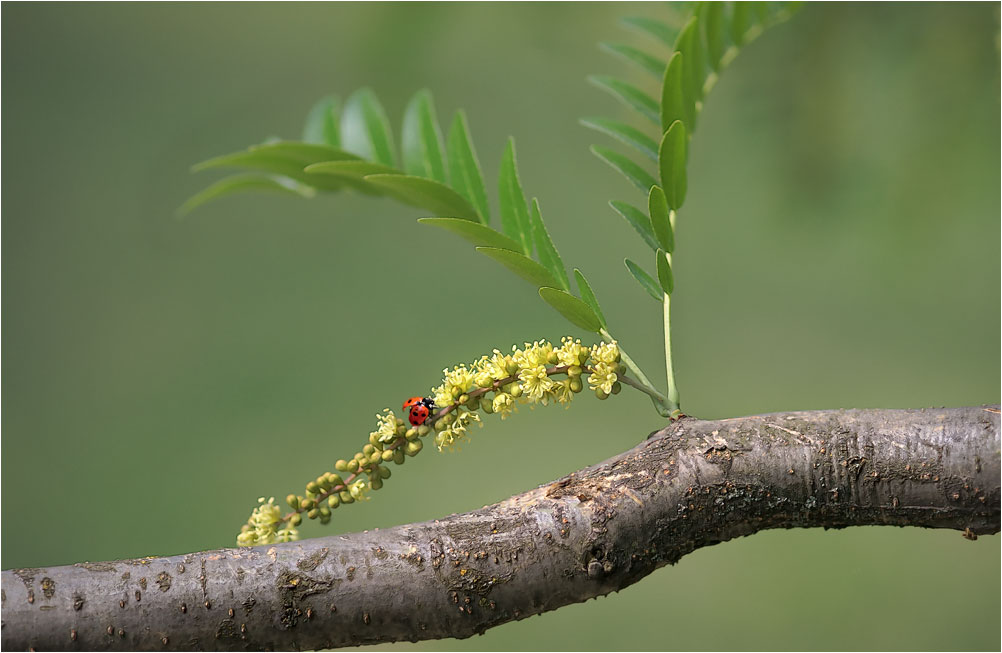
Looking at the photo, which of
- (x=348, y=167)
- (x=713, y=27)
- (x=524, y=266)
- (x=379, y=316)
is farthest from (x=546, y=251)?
(x=379, y=316)

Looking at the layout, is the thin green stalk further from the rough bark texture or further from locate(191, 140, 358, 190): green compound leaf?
locate(191, 140, 358, 190): green compound leaf

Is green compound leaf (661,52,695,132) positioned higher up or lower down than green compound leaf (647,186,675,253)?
higher up

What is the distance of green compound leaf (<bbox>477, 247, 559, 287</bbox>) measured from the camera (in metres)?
0.49

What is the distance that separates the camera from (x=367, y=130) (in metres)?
0.68

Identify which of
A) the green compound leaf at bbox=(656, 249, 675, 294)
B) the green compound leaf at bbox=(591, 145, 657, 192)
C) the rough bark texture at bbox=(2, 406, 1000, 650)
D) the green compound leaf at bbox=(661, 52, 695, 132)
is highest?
the green compound leaf at bbox=(661, 52, 695, 132)

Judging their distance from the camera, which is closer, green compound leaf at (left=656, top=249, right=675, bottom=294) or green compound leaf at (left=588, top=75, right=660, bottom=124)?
green compound leaf at (left=656, top=249, right=675, bottom=294)

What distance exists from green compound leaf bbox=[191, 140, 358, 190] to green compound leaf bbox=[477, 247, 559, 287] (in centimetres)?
16

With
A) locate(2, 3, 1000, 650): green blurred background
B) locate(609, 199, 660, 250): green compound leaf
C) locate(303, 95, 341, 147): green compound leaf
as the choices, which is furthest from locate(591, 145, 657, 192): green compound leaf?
locate(2, 3, 1000, 650): green blurred background

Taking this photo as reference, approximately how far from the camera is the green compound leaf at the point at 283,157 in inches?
22.6

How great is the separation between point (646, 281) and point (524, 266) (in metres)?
0.10

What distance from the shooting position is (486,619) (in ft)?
1.53

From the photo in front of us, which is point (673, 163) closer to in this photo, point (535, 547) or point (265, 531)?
point (535, 547)

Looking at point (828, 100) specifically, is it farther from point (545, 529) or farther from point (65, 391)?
point (65, 391)

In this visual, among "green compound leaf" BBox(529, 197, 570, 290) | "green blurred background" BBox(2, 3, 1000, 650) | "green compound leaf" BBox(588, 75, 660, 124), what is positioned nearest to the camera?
"green compound leaf" BBox(529, 197, 570, 290)
